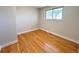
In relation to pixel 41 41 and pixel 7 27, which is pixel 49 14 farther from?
pixel 7 27

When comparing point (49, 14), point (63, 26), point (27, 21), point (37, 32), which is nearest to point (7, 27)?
point (27, 21)

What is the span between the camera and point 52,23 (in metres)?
1.02

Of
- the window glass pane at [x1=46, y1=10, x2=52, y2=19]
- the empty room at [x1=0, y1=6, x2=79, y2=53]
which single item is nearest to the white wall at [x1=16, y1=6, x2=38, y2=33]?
the empty room at [x1=0, y1=6, x2=79, y2=53]

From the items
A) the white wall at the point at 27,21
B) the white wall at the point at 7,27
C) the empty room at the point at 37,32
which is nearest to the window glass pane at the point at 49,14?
the empty room at the point at 37,32

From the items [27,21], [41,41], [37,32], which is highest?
[27,21]

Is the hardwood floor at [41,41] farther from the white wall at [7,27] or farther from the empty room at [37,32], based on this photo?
the white wall at [7,27]

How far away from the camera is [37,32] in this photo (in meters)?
1.02

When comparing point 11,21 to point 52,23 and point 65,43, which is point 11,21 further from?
point 65,43
